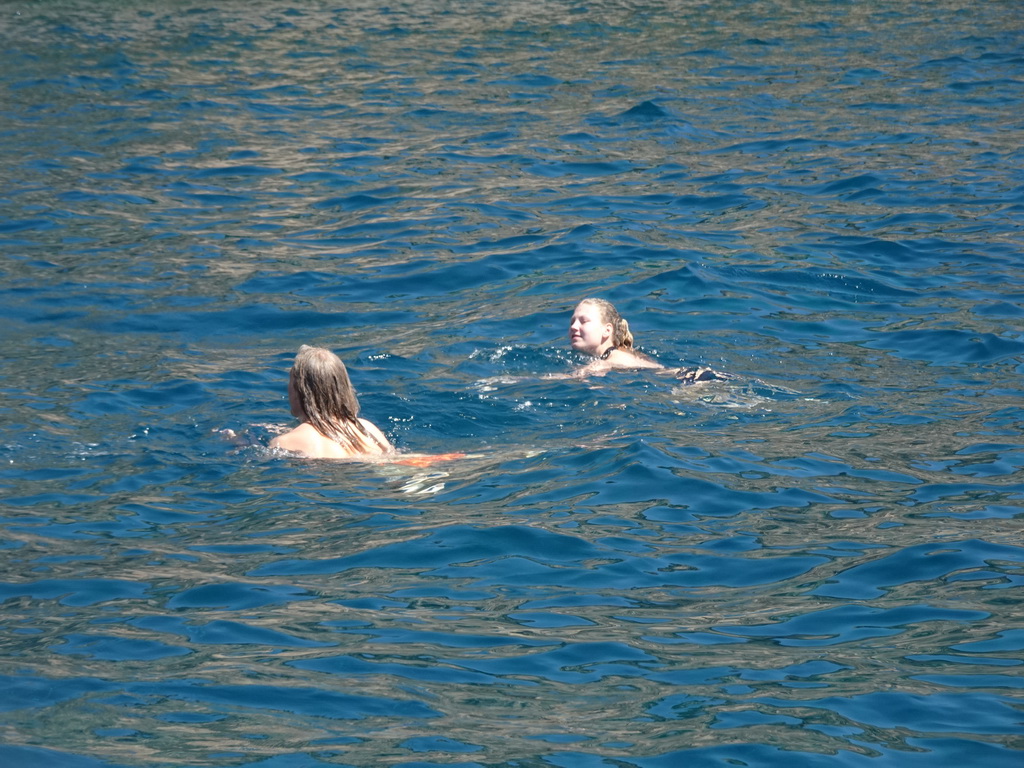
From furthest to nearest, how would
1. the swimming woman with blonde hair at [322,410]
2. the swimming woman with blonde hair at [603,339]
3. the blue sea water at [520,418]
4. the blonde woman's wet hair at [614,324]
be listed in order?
the blonde woman's wet hair at [614,324], the swimming woman with blonde hair at [603,339], the swimming woman with blonde hair at [322,410], the blue sea water at [520,418]

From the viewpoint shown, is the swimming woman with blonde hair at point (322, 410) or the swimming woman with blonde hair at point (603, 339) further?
the swimming woman with blonde hair at point (603, 339)

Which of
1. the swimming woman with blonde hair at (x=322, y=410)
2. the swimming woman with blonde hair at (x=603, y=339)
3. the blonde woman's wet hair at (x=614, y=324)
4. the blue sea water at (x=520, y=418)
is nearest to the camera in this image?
the blue sea water at (x=520, y=418)

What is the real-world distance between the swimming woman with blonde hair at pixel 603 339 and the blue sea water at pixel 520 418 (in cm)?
33

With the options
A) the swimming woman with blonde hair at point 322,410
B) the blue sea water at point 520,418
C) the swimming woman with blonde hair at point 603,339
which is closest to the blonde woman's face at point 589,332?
the swimming woman with blonde hair at point 603,339

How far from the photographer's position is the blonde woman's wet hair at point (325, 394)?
767 centimetres

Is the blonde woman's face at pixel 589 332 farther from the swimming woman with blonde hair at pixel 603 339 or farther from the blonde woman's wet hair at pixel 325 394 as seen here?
the blonde woman's wet hair at pixel 325 394

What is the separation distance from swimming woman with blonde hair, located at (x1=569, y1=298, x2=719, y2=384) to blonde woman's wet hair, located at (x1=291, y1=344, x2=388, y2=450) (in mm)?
2286

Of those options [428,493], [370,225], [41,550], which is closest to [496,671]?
[428,493]

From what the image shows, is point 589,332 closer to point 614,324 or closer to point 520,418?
point 614,324

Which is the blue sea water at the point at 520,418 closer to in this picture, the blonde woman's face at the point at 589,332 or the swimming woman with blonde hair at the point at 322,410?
the swimming woman with blonde hair at the point at 322,410

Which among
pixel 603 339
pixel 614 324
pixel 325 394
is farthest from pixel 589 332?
pixel 325 394

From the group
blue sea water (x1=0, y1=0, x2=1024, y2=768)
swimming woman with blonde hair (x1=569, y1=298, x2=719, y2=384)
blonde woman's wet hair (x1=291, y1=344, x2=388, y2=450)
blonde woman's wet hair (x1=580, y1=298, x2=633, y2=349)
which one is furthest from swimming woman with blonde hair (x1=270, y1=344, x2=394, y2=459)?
blonde woman's wet hair (x1=580, y1=298, x2=633, y2=349)

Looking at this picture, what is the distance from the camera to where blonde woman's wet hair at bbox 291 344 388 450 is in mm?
7668

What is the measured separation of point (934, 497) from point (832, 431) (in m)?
1.22
